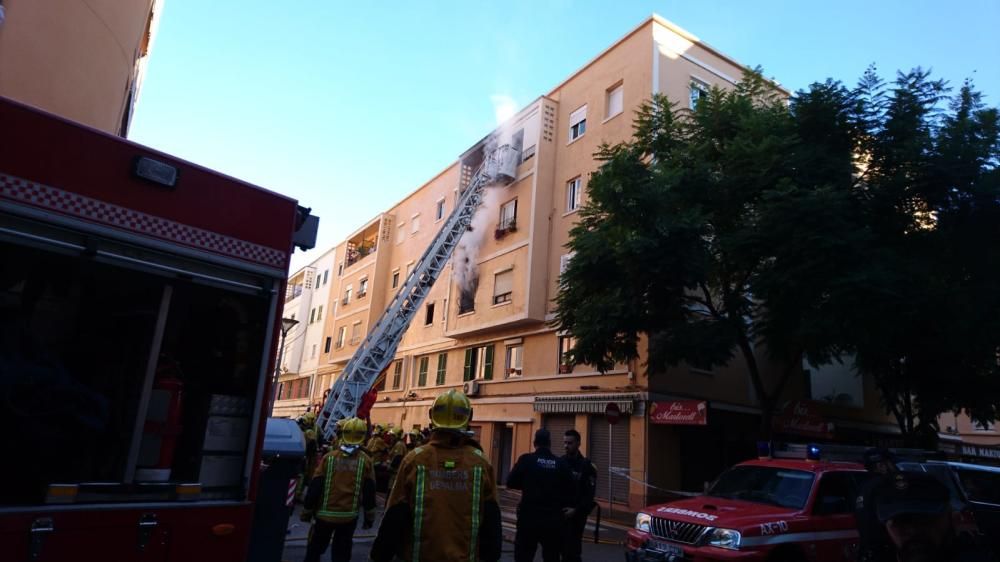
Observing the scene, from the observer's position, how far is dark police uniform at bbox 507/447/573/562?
21.0ft

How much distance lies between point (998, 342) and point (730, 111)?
7459 mm

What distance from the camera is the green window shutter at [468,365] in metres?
25.3

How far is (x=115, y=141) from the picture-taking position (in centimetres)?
367

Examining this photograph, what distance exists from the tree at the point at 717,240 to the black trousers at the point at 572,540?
7172 millimetres

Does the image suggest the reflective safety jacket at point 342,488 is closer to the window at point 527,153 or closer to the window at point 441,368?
the window at point 527,153

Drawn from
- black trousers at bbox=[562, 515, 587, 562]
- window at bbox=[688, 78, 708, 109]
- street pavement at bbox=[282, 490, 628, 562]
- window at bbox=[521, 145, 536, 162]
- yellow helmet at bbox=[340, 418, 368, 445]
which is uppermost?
window at bbox=[688, 78, 708, 109]

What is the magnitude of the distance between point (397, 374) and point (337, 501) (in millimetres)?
25554

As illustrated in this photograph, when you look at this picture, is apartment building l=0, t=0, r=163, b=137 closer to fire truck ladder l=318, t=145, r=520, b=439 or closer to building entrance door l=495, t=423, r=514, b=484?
fire truck ladder l=318, t=145, r=520, b=439

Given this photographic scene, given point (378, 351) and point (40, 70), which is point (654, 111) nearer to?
point (378, 351)

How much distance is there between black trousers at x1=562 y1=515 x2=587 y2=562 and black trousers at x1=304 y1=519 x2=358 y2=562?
2206 mm

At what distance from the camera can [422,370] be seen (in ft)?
95.8

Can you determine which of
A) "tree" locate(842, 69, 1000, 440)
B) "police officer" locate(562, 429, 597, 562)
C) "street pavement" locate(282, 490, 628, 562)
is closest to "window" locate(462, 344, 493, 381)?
"street pavement" locate(282, 490, 628, 562)

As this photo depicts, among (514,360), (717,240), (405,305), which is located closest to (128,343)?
(717,240)

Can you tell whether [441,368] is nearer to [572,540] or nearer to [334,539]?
[572,540]
